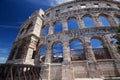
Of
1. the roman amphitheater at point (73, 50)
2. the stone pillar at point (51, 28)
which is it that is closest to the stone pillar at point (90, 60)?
the roman amphitheater at point (73, 50)

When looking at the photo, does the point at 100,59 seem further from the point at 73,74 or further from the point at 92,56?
the point at 73,74

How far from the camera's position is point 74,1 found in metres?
17.5

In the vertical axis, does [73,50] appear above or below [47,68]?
above

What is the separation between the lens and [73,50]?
12.1m

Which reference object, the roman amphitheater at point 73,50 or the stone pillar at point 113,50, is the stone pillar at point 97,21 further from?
the stone pillar at point 113,50

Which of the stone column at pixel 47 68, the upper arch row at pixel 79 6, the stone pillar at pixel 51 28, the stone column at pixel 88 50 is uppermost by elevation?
the upper arch row at pixel 79 6

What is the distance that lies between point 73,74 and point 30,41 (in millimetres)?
7631

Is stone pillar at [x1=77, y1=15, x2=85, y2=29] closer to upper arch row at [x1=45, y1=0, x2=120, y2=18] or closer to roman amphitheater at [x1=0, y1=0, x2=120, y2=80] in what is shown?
roman amphitheater at [x1=0, y1=0, x2=120, y2=80]

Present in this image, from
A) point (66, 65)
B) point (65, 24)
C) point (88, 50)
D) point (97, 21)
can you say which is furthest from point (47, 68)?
point (97, 21)

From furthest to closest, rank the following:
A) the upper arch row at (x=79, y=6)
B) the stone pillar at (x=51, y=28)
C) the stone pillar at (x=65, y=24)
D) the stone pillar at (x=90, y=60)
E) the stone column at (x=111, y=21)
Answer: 1. the upper arch row at (x=79, y=6)
2. the stone pillar at (x=51, y=28)
3. the stone pillar at (x=65, y=24)
4. the stone column at (x=111, y=21)
5. the stone pillar at (x=90, y=60)

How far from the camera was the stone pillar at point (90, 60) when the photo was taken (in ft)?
32.1

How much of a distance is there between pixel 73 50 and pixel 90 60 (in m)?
2.55

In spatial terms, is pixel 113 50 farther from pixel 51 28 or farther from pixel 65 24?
pixel 51 28

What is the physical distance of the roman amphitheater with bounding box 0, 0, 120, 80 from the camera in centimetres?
987
